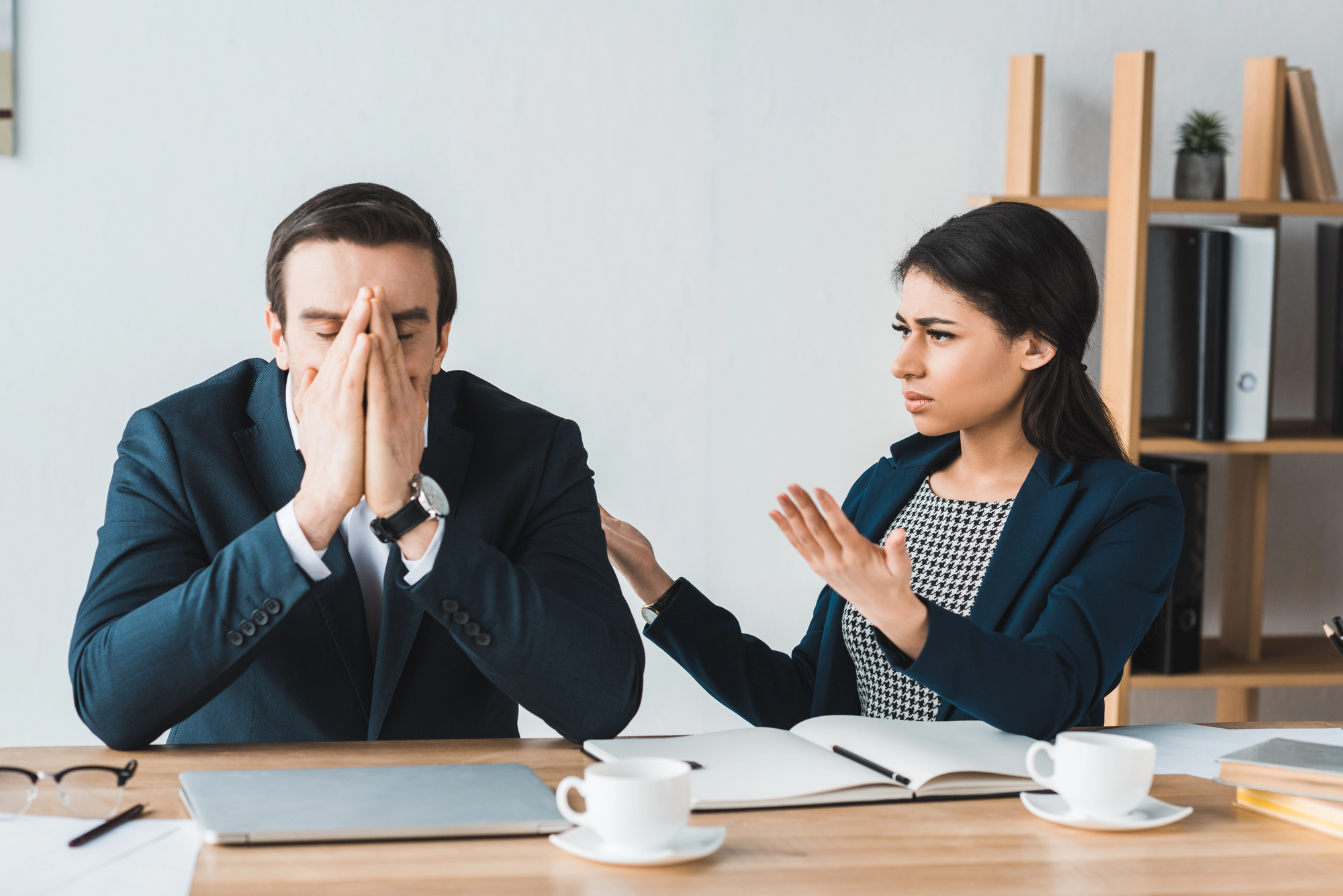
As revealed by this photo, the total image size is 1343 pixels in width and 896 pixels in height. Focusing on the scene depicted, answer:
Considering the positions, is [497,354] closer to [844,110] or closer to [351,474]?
[844,110]

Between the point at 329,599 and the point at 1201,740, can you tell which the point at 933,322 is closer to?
the point at 1201,740

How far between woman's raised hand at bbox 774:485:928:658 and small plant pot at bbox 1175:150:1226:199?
1.59 metres

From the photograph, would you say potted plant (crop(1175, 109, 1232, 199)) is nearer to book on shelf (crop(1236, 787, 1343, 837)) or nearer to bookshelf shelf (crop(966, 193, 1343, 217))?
bookshelf shelf (crop(966, 193, 1343, 217))

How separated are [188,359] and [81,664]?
1.24 meters

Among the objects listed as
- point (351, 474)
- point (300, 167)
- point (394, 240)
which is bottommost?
point (351, 474)

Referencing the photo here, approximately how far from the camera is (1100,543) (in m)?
1.47

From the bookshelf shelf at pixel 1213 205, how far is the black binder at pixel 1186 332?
0.17 feet

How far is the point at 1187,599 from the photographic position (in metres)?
2.38

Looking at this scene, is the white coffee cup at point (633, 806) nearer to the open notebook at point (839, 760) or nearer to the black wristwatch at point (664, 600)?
the open notebook at point (839, 760)

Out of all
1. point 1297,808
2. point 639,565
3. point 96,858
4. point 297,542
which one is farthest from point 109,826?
point 1297,808

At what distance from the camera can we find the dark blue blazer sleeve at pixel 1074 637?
3.98 feet

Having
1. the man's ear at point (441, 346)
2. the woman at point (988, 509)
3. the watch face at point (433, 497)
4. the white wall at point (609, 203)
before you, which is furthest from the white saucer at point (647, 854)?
the white wall at point (609, 203)

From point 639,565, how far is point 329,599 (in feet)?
1.62

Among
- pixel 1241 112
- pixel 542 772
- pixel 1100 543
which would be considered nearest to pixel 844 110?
pixel 1241 112
